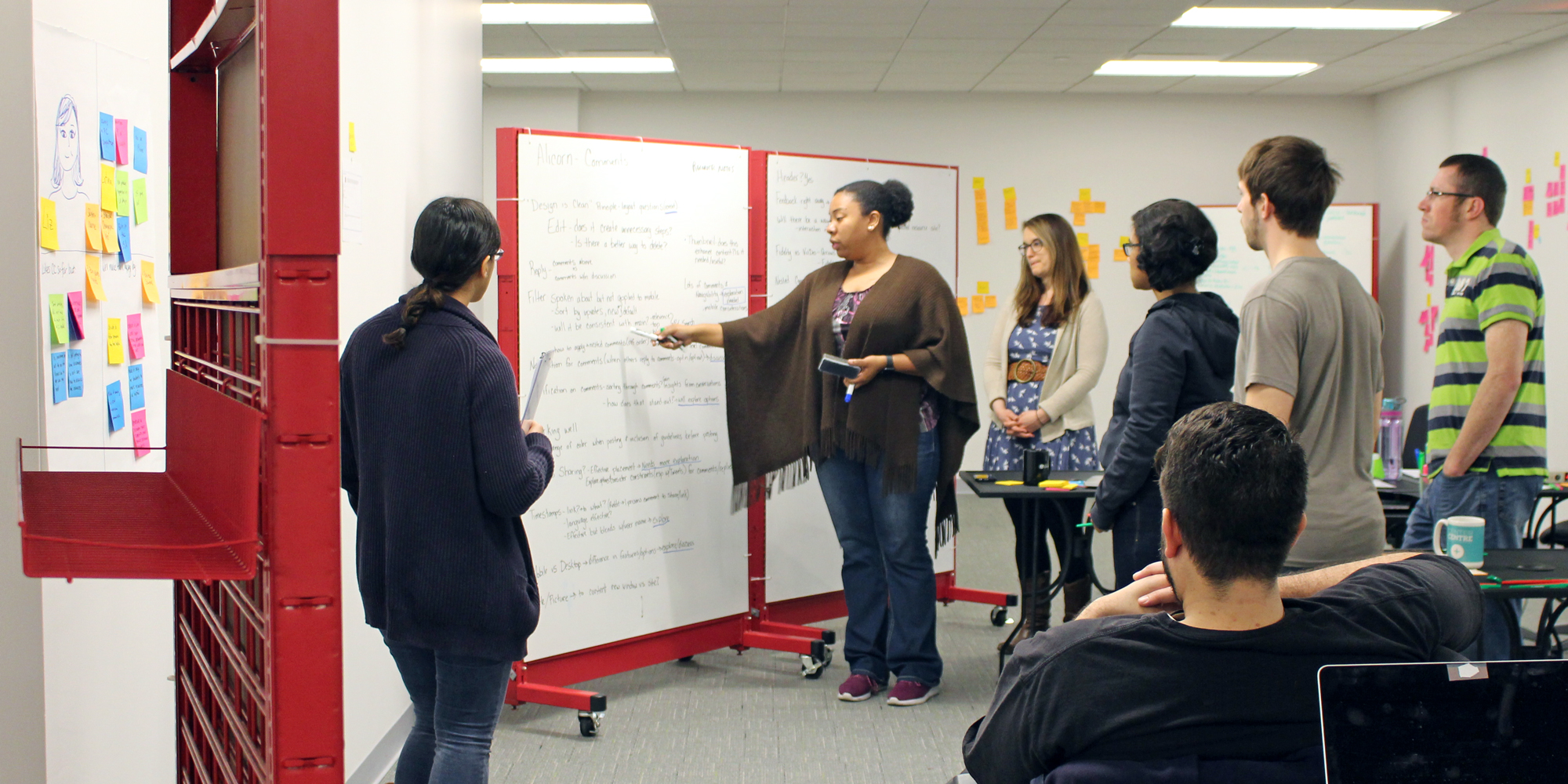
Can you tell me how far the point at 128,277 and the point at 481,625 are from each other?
33.0 inches

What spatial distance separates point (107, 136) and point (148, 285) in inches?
11.0

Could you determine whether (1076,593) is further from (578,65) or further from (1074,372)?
(578,65)

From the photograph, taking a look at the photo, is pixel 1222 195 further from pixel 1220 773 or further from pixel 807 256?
pixel 1220 773

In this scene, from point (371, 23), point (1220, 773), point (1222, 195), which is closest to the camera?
point (1220, 773)

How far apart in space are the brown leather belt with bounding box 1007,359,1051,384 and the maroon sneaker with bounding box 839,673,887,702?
1251mm

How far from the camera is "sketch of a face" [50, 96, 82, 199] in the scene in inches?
58.0

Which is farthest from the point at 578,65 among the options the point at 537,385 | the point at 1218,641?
the point at 1218,641

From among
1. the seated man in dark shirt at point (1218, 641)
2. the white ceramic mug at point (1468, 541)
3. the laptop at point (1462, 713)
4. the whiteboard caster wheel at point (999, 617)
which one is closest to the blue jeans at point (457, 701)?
the seated man in dark shirt at point (1218, 641)

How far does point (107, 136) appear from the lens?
1651 mm

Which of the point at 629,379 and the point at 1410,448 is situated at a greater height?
the point at 629,379

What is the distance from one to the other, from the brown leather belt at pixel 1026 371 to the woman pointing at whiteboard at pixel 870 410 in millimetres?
660

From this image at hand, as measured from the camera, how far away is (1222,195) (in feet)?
24.7

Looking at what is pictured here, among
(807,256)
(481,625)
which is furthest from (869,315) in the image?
(481,625)

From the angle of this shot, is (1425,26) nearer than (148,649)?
No
